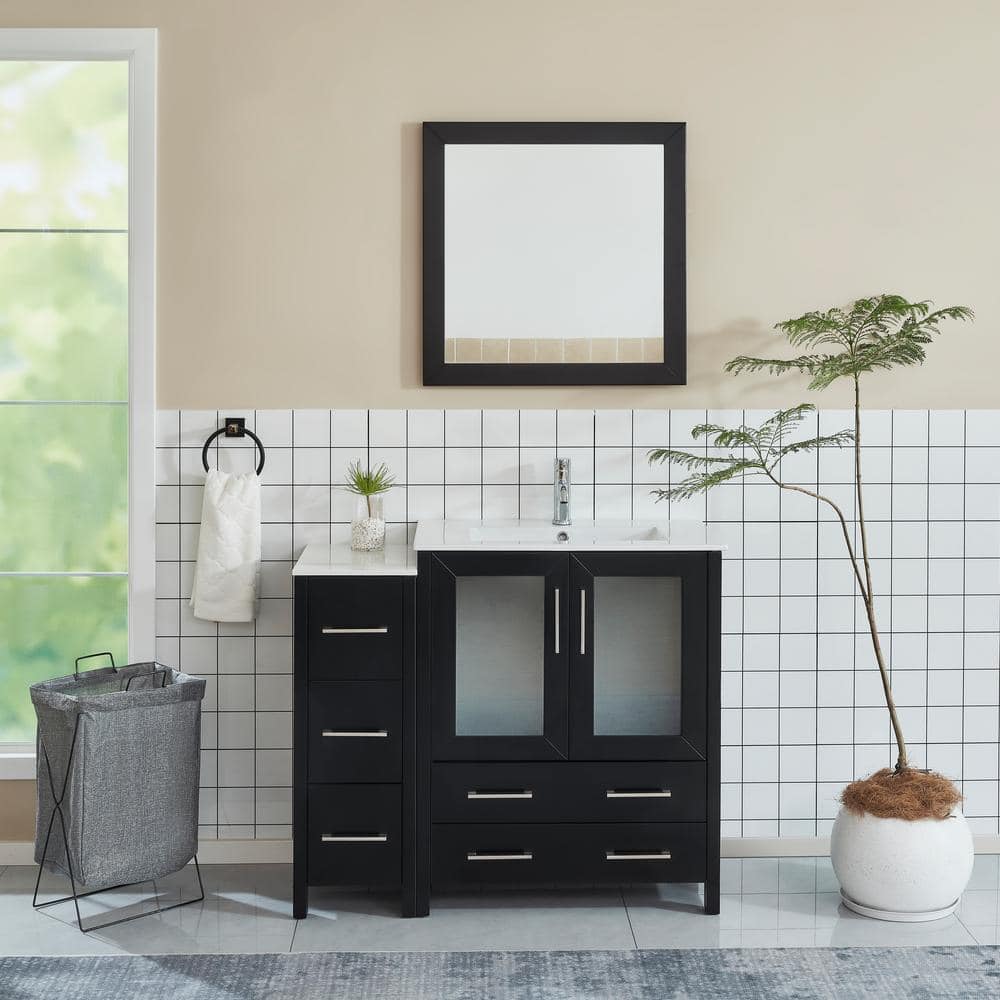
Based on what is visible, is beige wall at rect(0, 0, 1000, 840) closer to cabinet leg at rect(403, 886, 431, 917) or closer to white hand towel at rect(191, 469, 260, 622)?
white hand towel at rect(191, 469, 260, 622)

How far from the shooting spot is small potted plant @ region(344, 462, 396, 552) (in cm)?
281

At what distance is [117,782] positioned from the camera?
8.32ft

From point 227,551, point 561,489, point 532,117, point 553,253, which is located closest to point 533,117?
point 532,117

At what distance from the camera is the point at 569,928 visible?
257cm

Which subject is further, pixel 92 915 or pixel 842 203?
pixel 842 203

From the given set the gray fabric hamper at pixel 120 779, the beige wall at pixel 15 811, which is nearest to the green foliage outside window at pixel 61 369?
the beige wall at pixel 15 811

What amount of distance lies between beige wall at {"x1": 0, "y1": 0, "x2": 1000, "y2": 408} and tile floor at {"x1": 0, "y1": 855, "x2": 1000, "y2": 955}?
129 cm

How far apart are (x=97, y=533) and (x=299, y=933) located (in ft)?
3.97

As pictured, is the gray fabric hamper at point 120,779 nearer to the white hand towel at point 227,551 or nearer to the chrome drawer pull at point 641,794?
the white hand towel at point 227,551

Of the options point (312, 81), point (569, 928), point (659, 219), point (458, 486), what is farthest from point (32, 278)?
point (569, 928)

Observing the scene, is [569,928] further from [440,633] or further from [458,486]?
[458,486]

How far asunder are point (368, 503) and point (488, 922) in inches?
42.7

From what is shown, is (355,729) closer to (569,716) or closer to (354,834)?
(354,834)

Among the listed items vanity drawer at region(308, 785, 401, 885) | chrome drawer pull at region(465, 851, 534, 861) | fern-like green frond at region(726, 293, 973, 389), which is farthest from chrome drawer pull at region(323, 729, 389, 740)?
fern-like green frond at region(726, 293, 973, 389)
